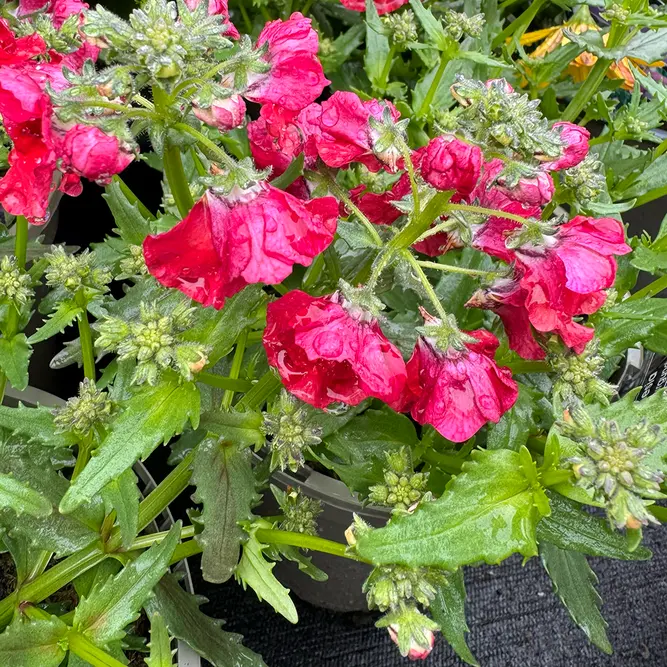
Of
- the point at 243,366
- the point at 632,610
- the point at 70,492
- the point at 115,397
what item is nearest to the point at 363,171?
the point at 243,366

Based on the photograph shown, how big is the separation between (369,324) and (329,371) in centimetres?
4

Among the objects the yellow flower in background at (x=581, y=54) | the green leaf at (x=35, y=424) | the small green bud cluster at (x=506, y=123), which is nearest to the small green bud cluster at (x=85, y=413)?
the green leaf at (x=35, y=424)

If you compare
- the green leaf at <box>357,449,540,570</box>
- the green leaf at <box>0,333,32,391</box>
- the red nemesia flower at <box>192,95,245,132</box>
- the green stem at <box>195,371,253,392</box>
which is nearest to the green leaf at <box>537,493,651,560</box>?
the green leaf at <box>357,449,540,570</box>

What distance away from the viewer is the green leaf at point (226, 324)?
1.75 feet

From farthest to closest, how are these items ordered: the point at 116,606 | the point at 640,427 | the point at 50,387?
the point at 50,387
the point at 116,606
the point at 640,427

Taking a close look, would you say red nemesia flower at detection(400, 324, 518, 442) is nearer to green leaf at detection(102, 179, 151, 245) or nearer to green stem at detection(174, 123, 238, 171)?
green stem at detection(174, 123, 238, 171)

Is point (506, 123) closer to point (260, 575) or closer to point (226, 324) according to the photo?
point (226, 324)

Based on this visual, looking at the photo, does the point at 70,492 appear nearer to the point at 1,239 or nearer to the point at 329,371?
the point at 329,371

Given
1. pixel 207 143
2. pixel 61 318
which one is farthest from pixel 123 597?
pixel 207 143

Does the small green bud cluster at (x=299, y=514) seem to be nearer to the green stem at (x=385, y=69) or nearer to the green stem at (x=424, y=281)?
the green stem at (x=424, y=281)

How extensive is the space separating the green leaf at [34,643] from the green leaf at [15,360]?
0.22m

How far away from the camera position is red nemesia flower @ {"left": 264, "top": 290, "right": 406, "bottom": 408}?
0.46 meters

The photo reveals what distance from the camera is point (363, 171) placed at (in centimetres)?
82

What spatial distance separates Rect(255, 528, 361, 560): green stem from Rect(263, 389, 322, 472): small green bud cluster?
60mm
